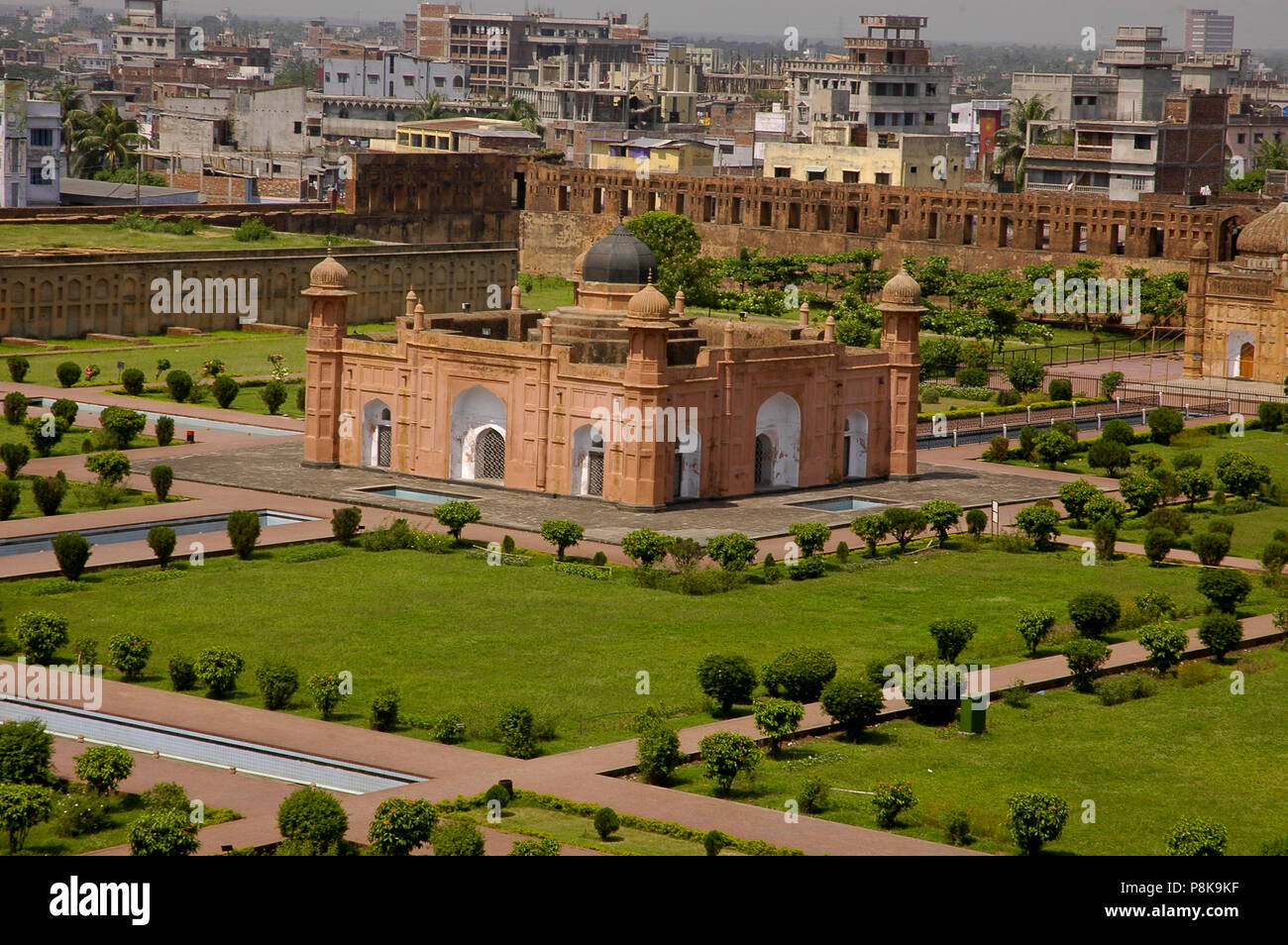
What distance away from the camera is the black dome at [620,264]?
148 ft

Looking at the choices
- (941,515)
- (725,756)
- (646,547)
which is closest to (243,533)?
(646,547)

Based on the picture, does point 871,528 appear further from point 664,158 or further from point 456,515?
point 664,158

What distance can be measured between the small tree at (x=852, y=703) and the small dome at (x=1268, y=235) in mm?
43264

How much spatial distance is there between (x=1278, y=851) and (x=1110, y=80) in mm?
97892

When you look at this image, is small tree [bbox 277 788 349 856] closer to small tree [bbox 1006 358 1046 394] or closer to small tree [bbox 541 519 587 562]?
→ small tree [bbox 541 519 587 562]

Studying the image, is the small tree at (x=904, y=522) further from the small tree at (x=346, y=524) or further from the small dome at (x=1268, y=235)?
the small dome at (x=1268, y=235)

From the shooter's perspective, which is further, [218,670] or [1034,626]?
[1034,626]

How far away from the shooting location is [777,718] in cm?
2581

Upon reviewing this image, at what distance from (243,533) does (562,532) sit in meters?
5.64

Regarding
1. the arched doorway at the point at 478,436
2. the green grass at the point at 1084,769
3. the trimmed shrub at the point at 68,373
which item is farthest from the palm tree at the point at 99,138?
the green grass at the point at 1084,769

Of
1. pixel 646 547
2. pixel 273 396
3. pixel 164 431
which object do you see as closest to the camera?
pixel 646 547

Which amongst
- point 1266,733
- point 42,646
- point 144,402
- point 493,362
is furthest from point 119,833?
point 144,402

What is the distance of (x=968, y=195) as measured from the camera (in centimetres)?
8794

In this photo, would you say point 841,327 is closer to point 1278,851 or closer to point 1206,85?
point 1278,851
